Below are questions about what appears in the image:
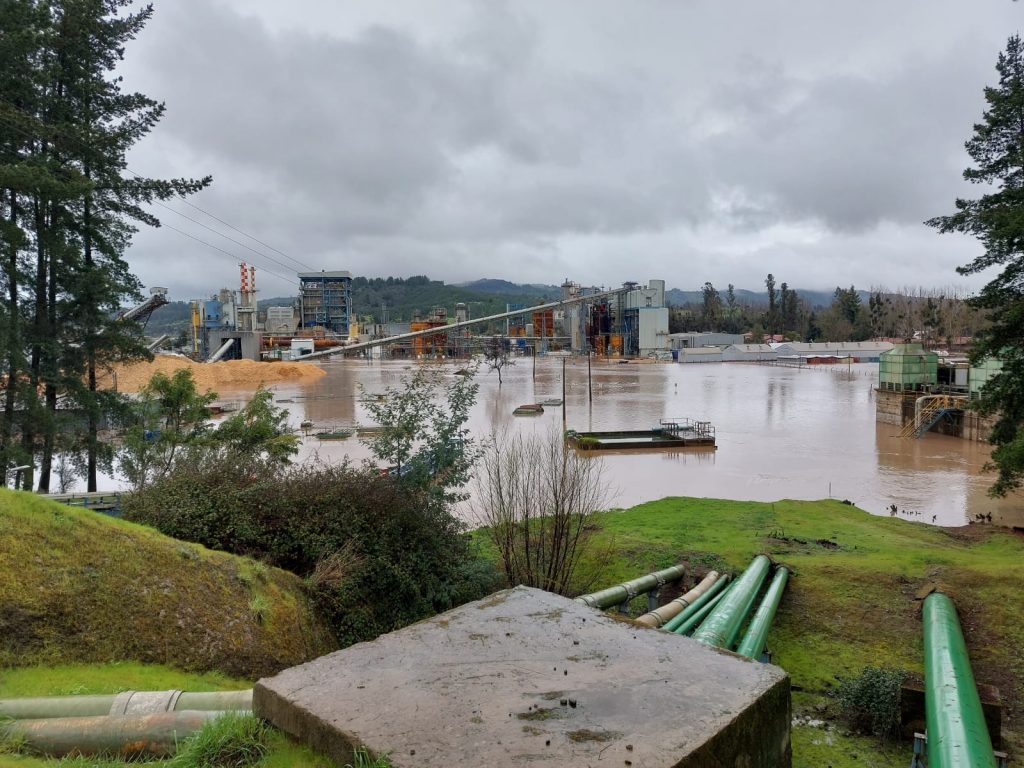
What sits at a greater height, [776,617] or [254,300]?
[254,300]

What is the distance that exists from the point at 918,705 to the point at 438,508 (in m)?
5.78

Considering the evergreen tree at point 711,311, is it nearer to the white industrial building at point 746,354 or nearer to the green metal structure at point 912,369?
the white industrial building at point 746,354

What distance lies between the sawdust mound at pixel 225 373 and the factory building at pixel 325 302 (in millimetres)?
36175

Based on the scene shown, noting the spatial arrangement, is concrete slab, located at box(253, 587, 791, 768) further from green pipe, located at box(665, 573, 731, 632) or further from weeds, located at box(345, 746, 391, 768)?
green pipe, located at box(665, 573, 731, 632)

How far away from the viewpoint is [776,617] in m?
8.59

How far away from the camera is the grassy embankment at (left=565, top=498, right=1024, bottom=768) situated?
6.58 m

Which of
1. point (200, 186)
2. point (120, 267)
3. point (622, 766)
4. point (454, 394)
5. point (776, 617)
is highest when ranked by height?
point (200, 186)

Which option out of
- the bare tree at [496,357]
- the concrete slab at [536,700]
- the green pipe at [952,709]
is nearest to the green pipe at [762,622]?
the green pipe at [952,709]

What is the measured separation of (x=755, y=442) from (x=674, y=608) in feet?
90.5

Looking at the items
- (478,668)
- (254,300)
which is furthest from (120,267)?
(254,300)

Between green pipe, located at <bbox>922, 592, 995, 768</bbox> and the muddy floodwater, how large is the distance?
12.3 m

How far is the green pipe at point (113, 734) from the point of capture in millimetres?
2979

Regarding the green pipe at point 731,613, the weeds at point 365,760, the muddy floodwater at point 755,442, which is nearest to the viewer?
the weeds at point 365,760

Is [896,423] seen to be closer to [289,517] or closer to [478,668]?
[289,517]
